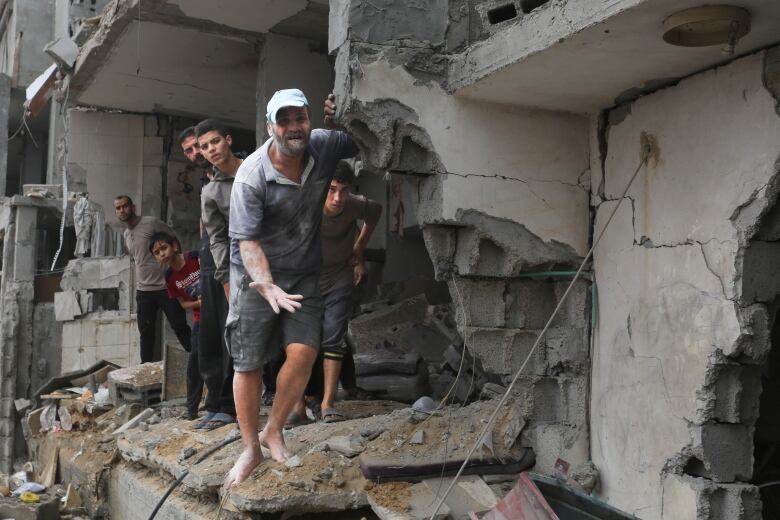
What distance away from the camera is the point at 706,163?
4.10 meters

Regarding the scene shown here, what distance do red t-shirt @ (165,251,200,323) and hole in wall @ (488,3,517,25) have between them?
322 centimetres

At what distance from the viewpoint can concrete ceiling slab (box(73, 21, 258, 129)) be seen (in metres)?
8.44

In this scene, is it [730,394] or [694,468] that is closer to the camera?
[730,394]

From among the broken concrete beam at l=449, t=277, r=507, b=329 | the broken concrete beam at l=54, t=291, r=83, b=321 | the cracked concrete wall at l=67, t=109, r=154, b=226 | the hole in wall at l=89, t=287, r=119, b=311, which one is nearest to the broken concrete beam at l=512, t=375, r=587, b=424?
the broken concrete beam at l=449, t=277, r=507, b=329

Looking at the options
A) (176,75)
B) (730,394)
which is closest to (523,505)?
(730,394)

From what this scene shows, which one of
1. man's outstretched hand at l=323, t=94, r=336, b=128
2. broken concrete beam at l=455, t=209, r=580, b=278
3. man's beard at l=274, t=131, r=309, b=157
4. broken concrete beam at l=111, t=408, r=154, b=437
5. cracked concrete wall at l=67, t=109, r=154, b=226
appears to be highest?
cracked concrete wall at l=67, t=109, r=154, b=226

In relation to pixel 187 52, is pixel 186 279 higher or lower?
Result: lower

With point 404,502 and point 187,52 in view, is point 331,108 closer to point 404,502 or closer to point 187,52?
point 404,502

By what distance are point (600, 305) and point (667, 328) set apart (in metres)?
0.62

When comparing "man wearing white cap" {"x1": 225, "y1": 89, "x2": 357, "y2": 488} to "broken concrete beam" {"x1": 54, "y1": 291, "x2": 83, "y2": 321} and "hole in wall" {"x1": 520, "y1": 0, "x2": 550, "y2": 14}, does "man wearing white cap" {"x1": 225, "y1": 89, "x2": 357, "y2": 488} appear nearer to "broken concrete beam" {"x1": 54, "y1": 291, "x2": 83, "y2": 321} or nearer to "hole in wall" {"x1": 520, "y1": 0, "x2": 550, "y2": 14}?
"hole in wall" {"x1": 520, "y1": 0, "x2": 550, "y2": 14}

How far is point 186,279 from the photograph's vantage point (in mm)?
6926

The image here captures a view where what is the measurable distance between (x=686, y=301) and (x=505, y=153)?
1348mm

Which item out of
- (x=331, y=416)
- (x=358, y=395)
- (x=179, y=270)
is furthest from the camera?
(x=179, y=270)

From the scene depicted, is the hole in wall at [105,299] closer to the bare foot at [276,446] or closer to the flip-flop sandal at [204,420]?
the flip-flop sandal at [204,420]
